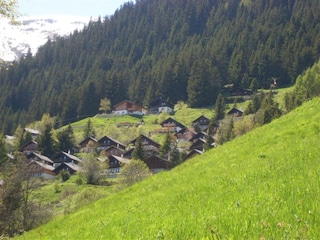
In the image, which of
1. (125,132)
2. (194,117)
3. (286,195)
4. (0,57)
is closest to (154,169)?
(125,132)

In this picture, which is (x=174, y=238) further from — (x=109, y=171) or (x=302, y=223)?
(x=109, y=171)

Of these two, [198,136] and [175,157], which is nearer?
[175,157]

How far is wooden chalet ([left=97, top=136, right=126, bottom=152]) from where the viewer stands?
5477 inches

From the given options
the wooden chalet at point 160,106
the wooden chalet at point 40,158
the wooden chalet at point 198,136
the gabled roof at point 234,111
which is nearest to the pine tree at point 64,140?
the wooden chalet at point 40,158

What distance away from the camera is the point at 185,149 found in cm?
12550

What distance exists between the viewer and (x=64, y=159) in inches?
5217

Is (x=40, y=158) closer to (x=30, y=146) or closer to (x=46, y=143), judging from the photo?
(x=46, y=143)

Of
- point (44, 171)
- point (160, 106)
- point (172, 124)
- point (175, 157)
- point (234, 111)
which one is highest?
point (175, 157)

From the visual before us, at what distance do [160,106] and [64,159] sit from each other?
6405 cm

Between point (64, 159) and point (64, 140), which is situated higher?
point (64, 140)

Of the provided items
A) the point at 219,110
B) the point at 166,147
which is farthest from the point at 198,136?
the point at 166,147

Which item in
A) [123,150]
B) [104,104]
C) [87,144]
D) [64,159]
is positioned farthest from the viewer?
[104,104]

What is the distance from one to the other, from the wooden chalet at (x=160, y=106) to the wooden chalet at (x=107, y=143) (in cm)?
4661

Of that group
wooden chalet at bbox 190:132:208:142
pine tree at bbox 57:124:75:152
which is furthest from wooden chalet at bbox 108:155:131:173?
pine tree at bbox 57:124:75:152
